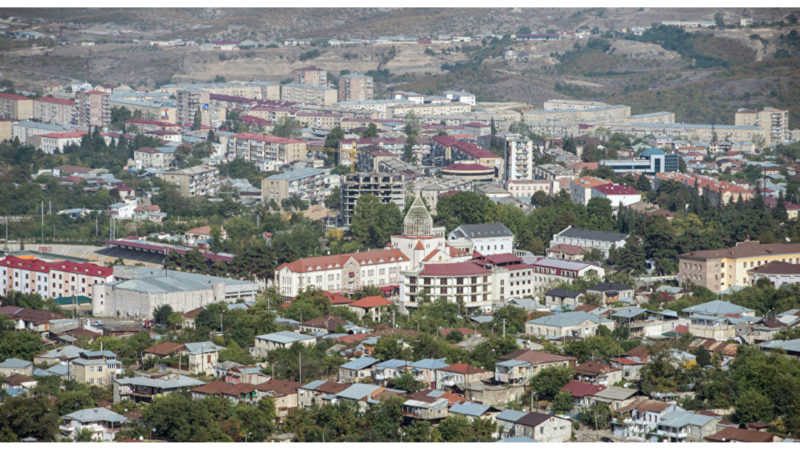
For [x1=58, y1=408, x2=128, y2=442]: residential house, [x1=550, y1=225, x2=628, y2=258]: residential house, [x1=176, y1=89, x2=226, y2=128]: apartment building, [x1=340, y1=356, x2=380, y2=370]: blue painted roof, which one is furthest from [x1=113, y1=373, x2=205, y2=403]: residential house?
[x1=176, y1=89, x2=226, y2=128]: apartment building

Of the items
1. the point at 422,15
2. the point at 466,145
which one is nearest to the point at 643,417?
the point at 466,145

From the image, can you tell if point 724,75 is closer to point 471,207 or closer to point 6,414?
point 471,207

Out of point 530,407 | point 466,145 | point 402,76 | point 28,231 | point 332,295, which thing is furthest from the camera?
point 402,76

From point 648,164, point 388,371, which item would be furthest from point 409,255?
point 648,164

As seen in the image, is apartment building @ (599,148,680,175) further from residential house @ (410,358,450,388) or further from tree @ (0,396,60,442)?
tree @ (0,396,60,442)

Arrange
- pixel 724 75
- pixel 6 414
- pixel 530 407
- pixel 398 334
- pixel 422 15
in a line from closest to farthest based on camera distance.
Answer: pixel 6 414, pixel 530 407, pixel 398 334, pixel 724 75, pixel 422 15

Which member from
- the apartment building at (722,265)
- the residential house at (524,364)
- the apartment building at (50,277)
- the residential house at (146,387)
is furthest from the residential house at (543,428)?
the apartment building at (50,277)

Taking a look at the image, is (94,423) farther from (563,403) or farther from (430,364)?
(563,403)
